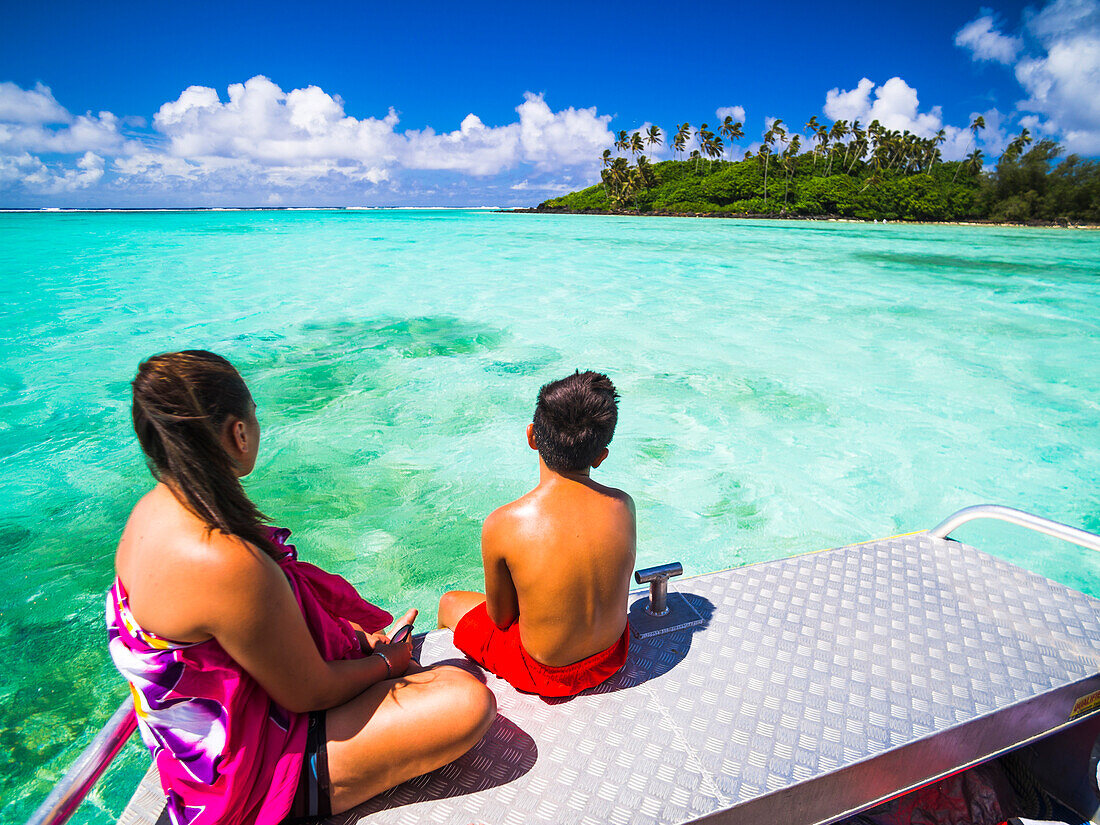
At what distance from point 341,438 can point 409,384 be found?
1.64m

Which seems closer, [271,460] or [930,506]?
[930,506]

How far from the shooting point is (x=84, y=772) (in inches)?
51.4

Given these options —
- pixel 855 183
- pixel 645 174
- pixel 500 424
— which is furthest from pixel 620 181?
pixel 500 424

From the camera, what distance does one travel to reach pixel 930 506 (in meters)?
4.63

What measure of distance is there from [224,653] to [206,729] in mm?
189

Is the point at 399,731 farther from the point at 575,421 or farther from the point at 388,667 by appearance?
the point at 575,421

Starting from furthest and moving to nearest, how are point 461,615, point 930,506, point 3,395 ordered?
point 3,395 < point 930,506 < point 461,615

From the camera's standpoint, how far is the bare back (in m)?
1.65

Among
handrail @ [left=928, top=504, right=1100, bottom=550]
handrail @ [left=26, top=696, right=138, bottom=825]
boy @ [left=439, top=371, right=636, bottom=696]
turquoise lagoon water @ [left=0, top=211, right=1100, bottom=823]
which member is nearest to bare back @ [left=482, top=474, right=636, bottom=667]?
boy @ [left=439, top=371, right=636, bottom=696]

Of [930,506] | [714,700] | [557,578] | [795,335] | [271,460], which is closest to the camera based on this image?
[557,578]

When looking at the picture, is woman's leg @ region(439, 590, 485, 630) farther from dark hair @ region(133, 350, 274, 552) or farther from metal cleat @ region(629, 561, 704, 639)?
dark hair @ region(133, 350, 274, 552)

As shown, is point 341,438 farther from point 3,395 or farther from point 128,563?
point 3,395

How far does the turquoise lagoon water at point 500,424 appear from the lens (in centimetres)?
374

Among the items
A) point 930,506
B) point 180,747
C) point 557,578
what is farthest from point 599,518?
point 930,506
